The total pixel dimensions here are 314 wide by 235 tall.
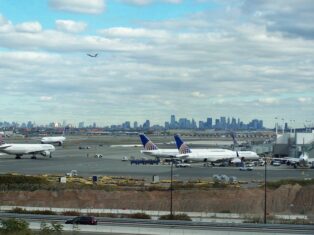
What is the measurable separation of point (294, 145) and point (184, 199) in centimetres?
6933

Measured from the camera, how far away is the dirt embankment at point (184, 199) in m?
56.4

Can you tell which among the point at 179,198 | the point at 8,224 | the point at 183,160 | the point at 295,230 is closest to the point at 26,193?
the point at 179,198

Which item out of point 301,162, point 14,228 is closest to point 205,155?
point 301,162

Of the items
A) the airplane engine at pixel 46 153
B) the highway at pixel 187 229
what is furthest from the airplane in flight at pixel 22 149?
the highway at pixel 187 229

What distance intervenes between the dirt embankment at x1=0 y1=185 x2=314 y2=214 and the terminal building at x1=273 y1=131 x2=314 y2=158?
170 feet

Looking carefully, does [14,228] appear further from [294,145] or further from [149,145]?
[294,145]

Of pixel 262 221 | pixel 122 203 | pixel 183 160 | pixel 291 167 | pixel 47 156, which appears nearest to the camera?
pixel 262 221

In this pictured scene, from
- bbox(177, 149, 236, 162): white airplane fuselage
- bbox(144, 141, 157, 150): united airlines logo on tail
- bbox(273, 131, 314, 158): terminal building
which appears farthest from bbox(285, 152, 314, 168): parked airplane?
bbox(144, 141, 157, 150): united airlines logo on tail

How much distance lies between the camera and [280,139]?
134m

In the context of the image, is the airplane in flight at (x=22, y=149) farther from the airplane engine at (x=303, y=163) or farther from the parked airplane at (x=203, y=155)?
the airplane engine at (x=303, y=163)

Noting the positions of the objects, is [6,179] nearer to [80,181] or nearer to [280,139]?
[80,181]

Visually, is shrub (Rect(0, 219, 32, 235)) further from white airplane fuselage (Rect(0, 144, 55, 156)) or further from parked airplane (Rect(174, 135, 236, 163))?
white airplane fuselage (Rect(0, 144, 55, 156))

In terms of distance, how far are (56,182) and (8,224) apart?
45144 mm

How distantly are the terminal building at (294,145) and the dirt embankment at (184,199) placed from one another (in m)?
51.9
